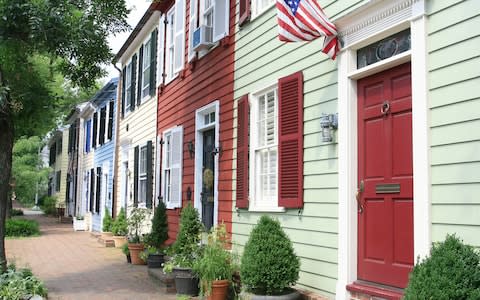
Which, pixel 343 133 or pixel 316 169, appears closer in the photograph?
pixel 343 133

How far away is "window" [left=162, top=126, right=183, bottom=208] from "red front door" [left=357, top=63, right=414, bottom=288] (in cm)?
572

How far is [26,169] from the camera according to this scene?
22828 mm

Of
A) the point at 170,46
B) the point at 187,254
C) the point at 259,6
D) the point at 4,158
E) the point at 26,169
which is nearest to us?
the point at 4,158

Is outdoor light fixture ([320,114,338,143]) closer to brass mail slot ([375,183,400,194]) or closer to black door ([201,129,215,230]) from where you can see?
brass mail slot ([375,183,400,194])

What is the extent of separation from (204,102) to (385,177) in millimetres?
5101

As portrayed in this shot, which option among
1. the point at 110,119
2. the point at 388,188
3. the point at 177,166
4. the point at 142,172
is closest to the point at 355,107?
the point at 388,188

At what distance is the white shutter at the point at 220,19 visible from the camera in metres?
8.36

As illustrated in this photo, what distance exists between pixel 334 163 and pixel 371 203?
64 cm

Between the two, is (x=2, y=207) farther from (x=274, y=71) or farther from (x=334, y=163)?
(x=334, y=163)

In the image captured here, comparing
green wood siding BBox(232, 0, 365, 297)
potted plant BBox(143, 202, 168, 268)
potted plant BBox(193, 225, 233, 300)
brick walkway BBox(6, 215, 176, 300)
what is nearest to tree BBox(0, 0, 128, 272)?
brick walkway BBox(6, 215, 176, 300)

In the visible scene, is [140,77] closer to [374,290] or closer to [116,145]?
[116,145]

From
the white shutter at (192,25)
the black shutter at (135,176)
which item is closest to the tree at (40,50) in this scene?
the white shutter at (192,25)

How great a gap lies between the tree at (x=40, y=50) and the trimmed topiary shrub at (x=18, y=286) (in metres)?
0.29

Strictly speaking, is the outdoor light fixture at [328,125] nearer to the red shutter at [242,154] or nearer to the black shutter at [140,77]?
the red shutter at [242,154]
